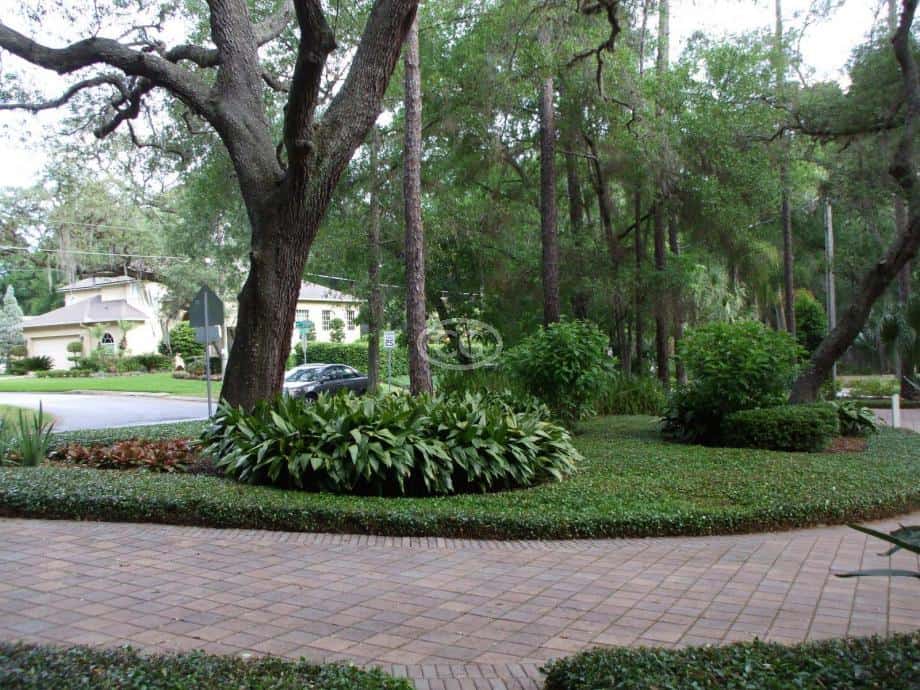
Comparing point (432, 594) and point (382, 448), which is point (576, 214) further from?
point (432, 594)

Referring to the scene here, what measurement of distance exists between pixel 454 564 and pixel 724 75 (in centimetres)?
1472

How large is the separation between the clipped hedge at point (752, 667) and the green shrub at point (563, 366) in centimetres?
924

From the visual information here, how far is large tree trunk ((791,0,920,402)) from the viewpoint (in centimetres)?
1278

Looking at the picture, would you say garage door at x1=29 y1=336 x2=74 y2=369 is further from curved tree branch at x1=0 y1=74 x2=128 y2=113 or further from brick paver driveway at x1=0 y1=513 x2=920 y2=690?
brick paver driveway at x1=0 y1=513 x2=920 y2=690

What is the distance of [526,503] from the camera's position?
7414 millimetres

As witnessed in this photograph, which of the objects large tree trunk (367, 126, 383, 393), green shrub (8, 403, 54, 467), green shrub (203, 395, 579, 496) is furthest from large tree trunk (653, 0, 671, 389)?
green shrub (8, 403, 54, 467)

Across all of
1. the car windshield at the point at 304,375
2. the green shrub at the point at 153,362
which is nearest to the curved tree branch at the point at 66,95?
the car windshield at the point at 304,375

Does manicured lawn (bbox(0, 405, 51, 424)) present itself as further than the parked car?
No

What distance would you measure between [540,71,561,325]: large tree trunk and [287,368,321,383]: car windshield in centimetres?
1223

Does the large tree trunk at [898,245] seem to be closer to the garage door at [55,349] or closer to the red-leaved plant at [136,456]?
the red-leaved plant at [136,456]

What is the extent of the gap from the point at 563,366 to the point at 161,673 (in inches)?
397

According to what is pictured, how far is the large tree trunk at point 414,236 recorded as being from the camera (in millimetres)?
13781

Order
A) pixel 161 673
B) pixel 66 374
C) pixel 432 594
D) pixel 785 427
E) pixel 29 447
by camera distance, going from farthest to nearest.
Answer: pixel 66 374 → pixel 785 427 → pixel 29 447 → pixel 432 594 → pixel 161 673

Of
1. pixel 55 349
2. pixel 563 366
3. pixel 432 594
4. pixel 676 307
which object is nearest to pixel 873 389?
pixel 676 307
